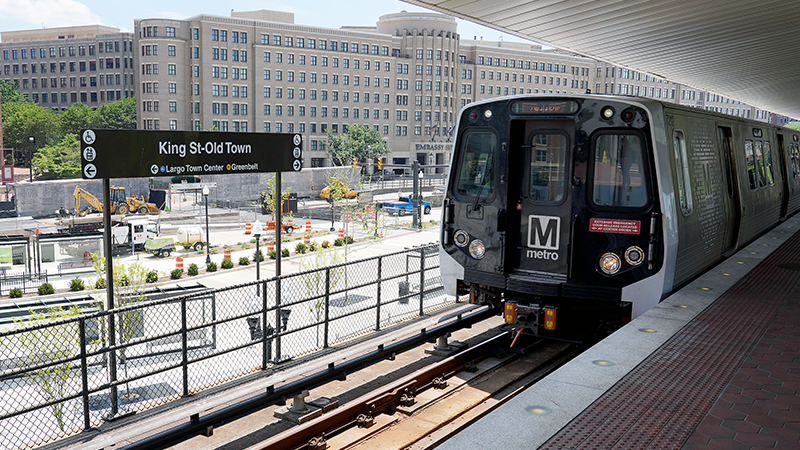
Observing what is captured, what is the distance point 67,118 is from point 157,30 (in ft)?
77.5

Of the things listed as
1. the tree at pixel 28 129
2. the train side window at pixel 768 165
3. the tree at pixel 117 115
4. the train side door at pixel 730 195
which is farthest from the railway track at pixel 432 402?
the tree at pixel 117 115

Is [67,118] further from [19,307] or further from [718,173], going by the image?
[718,173]

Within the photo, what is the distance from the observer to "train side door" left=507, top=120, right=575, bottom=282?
879 cm

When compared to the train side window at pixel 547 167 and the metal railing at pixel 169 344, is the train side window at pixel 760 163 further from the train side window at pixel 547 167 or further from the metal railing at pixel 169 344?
the train side window at pixel 547 167

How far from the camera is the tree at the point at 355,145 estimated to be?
310 feet

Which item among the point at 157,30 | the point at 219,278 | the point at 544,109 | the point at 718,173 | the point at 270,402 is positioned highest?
the point at 157,30

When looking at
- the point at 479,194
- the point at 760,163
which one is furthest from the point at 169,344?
the point at 760,163

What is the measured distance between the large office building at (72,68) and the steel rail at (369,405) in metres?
128

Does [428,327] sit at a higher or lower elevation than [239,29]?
lower

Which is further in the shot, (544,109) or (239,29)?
(239,29)

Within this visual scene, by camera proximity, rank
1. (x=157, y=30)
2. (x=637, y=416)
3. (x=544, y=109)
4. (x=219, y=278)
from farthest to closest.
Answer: (x=157, y=30) → (x=219, y=278) → (x=544, y=109) → (x=637, y=416)

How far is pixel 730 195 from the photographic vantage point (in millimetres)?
11867

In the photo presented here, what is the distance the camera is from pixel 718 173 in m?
11.0

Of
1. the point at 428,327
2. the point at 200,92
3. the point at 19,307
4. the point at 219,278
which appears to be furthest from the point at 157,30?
the point at 428,327
